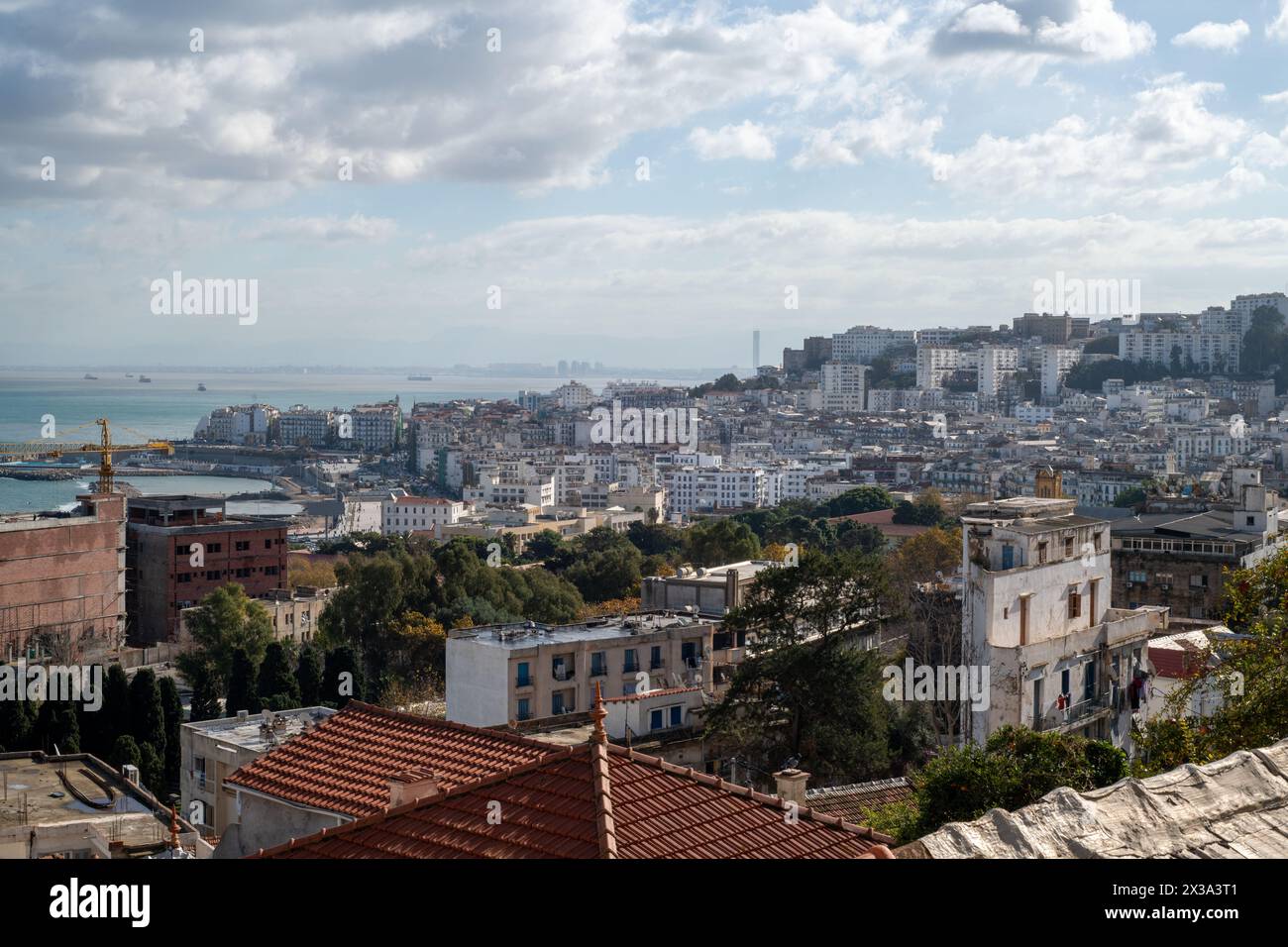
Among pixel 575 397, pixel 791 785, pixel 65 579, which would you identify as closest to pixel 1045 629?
pixel 791 785

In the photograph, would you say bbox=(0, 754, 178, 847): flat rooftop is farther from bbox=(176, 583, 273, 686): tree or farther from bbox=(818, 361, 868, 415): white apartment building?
bbox=(818, 361, 868, 415): white apartment building

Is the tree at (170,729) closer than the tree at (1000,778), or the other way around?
the tree at (1000,778)

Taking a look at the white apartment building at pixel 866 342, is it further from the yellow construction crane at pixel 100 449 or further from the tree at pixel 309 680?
the tree at pixel 309 680

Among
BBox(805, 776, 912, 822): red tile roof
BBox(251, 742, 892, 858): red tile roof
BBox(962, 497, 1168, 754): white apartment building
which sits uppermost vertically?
BBox(251, 742, 892, 858): red tile roof

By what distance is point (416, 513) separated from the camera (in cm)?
5831

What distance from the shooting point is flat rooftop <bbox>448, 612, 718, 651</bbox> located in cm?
1403

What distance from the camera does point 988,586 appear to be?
11.1 metres

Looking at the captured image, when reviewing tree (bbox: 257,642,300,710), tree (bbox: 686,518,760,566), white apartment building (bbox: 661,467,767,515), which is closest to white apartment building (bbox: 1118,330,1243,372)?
white apartment building (bbox: 661,467,767,515)

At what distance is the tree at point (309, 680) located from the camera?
18.6 meters

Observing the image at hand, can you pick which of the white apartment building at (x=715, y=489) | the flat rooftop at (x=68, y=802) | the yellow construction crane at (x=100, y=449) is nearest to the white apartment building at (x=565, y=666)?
the flat rooftop at (x=68, y=802)

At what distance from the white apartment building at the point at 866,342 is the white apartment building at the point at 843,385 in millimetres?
10226

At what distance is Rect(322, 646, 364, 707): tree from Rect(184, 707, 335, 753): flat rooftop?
15.5 ft
